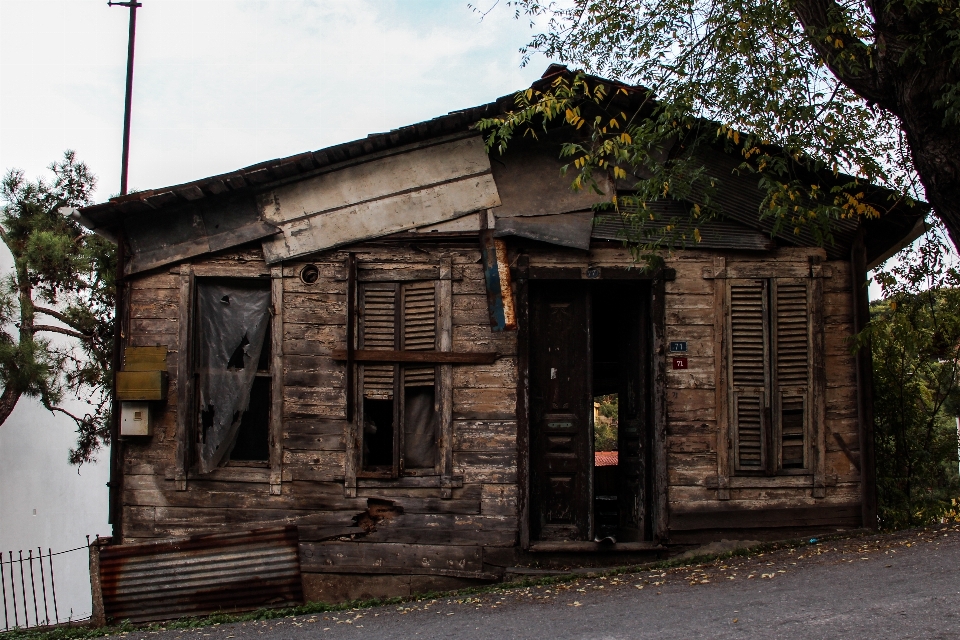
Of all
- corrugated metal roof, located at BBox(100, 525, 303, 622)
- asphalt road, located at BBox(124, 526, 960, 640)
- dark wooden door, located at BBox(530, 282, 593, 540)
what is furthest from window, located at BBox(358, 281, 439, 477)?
asphalt road, located at BBox(124, 526, 960, 640)

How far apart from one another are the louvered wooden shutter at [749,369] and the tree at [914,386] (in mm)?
1144

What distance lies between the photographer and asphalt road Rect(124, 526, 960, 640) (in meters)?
5.17

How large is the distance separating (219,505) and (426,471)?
202 cm

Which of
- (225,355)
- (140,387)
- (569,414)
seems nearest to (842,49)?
(569,414)

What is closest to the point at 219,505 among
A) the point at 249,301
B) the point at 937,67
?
the point at 249,301

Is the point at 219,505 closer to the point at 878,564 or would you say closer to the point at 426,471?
the point at 426,471

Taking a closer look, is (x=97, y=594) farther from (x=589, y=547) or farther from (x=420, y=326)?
(x=589, y=547)

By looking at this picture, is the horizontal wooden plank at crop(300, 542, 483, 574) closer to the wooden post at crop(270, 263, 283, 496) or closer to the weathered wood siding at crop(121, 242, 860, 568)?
the weathered wood siding at crop(121, 242, 860, 568)

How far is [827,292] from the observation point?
26.9ft

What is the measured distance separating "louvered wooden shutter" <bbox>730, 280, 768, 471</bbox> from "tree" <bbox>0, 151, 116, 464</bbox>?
8774mm

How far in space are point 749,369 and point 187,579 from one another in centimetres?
559

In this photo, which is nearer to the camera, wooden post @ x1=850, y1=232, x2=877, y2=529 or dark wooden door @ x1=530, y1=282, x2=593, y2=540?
wooden post @ x1=850, y1=232, x2=877, y2=529

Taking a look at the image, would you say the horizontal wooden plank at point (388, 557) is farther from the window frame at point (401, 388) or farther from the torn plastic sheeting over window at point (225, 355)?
the torn plastic sheeting over window at point (225, 355)

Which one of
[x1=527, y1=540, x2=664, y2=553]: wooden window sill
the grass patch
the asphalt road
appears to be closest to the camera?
the asphalt road
